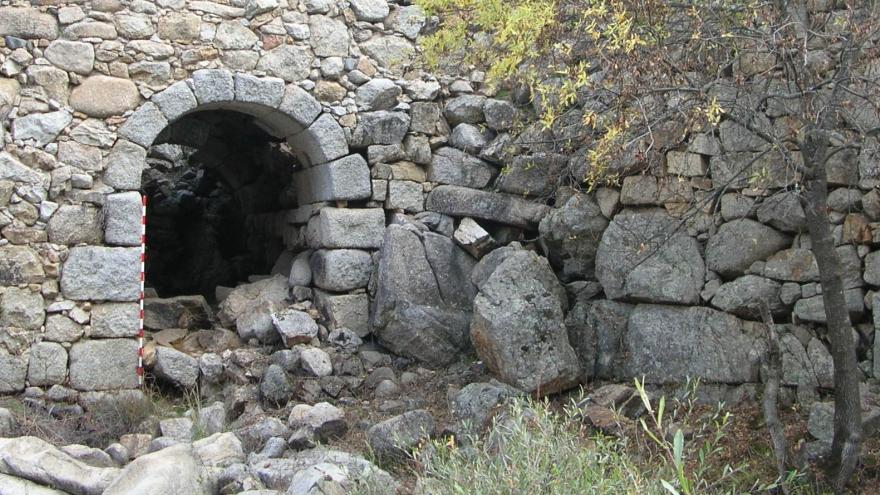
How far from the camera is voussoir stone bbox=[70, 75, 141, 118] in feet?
25.1

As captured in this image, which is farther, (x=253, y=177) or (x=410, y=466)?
(x=253, y=177)

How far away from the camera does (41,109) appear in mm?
7551

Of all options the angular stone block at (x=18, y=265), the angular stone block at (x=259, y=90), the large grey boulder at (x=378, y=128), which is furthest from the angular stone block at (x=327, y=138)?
the angular stone block at (x=18, y=265)

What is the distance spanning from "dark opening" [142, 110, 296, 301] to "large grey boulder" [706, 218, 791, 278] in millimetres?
4677

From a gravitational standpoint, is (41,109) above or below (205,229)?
above

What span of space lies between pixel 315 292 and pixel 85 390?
2.15 metres

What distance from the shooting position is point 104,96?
25.3 feet

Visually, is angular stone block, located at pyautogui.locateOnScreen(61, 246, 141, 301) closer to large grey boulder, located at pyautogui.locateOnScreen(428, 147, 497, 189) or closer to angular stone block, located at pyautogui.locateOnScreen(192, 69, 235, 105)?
angular stone block, located at pyautogui.locateOnScreen(192, 69, 235, 105)

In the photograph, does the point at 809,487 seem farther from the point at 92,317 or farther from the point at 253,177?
the point at 253,177

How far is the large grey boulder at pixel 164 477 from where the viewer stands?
196 inches

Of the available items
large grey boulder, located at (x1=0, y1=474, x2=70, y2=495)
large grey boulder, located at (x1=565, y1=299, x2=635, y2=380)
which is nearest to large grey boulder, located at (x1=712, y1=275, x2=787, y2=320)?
large grey boulder, located at (x1=565, y1=299, x2=635, y2=380)

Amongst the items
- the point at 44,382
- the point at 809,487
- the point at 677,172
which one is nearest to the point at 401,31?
the point at 677,172

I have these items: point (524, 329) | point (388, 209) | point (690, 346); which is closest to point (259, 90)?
point (388, 209)

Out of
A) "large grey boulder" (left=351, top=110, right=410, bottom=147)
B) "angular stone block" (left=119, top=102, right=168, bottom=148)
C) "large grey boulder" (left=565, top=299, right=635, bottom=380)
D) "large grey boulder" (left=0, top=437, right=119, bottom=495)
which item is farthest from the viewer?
"large grey boulder" (left=351, top=110, right=410, bottom=147)
